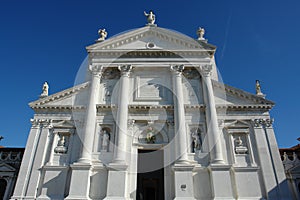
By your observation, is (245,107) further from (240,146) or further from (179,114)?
(179,114)

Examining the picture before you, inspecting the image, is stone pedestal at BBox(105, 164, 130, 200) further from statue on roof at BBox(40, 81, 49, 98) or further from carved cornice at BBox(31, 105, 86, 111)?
statue on roof at BBox(40, 81, 49, 98)

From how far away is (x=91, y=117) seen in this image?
16844 mm

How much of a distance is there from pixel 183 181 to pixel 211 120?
176 inches

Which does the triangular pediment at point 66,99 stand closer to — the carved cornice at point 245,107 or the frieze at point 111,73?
the frieze at point 111,73

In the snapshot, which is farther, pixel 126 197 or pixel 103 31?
pixel 103 31

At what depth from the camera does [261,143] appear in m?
16.3

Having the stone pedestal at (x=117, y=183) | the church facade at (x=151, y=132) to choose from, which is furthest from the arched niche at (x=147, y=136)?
the stone pedestal at (x=117, y=183)

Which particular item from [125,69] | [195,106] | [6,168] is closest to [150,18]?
[125,69]

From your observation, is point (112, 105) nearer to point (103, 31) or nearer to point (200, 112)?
point (200, 112)

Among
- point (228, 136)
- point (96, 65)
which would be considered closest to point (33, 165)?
point (96, 65)

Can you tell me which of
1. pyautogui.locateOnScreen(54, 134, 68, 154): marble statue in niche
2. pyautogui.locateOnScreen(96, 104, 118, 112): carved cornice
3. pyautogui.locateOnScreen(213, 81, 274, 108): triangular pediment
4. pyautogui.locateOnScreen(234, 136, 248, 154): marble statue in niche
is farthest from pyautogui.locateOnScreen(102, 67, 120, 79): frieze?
pyautogui.locateOnScreen(234, 136, 248, 154): marble statue in niche

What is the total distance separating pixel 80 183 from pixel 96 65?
8729 mm

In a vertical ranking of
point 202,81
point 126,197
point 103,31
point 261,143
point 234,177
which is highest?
point 103,31

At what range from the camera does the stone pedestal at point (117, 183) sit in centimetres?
1427
